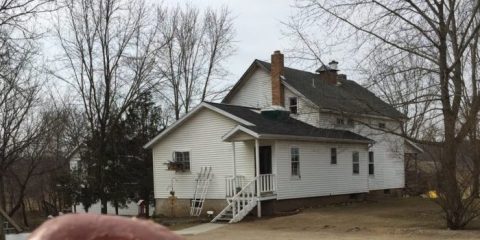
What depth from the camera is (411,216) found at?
23.4m

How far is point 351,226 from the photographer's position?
20641mm

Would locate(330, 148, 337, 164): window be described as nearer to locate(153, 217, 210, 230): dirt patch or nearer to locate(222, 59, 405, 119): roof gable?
locate(222, 59, 405, 119): roof gable

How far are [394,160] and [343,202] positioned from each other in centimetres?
811

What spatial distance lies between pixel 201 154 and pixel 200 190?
1648mm

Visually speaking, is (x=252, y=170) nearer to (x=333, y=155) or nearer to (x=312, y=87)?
Answer: (x=333, y=155)

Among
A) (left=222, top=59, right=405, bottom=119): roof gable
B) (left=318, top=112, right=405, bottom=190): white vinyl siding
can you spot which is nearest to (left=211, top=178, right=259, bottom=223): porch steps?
(left=222, top=59, right=405, bottom=119): roof gable

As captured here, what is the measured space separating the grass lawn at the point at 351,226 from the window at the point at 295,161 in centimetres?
177

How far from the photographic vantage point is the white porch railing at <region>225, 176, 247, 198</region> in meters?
26.1

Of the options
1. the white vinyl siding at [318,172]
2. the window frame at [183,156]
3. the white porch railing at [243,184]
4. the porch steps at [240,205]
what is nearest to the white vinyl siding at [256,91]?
the white vinyl siding at [318,172]

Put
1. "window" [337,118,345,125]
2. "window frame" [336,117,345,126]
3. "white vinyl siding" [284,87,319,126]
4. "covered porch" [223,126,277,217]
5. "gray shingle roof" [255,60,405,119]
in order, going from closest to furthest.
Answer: "window frame" [336,117,345,126], "window" [337,118,345,125], "covered porch" [223,126,277,217], "gray shingle roof" [255,60,405,119], "white vinyl siding" [284,87,319,126]

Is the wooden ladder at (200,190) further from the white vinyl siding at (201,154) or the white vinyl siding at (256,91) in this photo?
the white vinyl siding at (256,91)

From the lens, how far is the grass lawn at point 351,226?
18078 mm

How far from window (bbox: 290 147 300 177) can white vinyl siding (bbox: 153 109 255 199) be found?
2.01m

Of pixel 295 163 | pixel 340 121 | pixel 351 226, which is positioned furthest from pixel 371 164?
pixel 351 226
